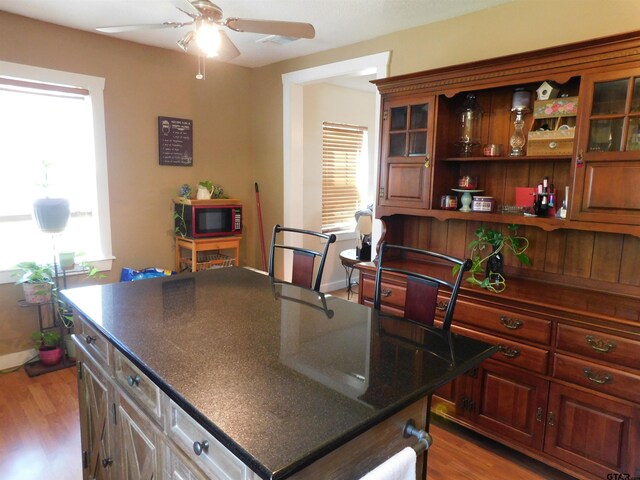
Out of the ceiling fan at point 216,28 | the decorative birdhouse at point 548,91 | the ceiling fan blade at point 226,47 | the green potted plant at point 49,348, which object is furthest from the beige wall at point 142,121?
the decorative birdhouse at point 548,91

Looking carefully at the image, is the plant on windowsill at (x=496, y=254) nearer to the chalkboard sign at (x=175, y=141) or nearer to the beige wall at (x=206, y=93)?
the beige wall at (x=206, y=93)

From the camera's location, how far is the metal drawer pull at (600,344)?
6.14ft

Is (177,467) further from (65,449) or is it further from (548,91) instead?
(548,91)

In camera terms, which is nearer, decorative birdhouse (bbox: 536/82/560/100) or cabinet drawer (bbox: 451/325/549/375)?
cabinet drawer (bbox: 451/325/549/375)

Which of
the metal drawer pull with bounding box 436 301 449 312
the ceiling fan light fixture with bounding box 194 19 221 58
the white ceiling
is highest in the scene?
the white ceiling

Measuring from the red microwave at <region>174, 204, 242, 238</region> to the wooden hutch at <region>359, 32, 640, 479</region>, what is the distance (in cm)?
158

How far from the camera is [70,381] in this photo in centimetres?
304

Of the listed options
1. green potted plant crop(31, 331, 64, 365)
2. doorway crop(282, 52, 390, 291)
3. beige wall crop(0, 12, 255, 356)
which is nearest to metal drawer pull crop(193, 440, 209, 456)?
green potted plant crop(31, 331, 64, 365)

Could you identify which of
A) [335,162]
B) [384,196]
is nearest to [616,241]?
[384,196]

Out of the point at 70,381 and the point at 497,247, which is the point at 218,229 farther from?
the point at 497,247

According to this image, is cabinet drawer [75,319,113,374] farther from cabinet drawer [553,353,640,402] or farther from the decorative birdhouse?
the decorative birdhouse

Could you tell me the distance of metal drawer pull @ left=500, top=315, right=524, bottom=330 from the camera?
2145 mm

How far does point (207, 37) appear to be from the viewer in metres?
1.99

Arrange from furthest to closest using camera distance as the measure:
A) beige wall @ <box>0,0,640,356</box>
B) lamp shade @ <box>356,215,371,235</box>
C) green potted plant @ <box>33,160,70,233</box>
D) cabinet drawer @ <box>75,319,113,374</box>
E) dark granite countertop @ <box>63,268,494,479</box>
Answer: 1. lamp shade @ <box>356,215,371,235</box>
2. green potted plant @ <box>33,160,70,233</box>
3. beige wall @ <box>0,0,640,356</box>
4. cabinet drawer @ <box>75,319,113,374</box>
5. dark granite countertop @ <box>63,268,494,479</box>
